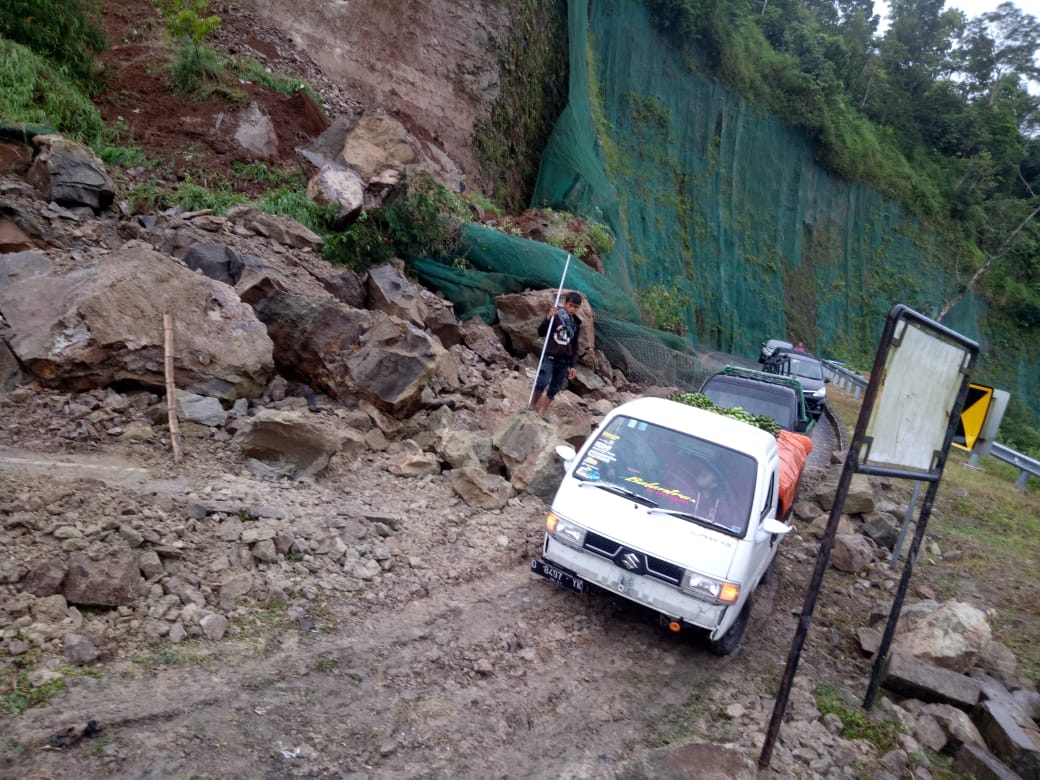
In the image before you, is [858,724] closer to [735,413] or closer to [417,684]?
[417,684]

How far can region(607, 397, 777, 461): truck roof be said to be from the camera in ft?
18.5

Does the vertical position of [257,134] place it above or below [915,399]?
above

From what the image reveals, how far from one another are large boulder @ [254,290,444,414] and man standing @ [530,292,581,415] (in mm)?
1780

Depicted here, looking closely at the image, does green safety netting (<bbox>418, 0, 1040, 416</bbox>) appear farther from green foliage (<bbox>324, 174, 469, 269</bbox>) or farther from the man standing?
the man standing

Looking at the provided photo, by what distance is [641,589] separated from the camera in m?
4.86

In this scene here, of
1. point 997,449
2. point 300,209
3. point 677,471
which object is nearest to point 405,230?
point 300,209

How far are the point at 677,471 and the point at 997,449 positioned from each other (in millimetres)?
12077

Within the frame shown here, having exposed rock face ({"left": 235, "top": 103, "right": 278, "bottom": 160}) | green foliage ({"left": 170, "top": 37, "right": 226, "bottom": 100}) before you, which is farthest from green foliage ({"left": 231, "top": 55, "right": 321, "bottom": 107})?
exposed rock face ({"left": 235, "top": 103, "right": 278, "bottom": 160})

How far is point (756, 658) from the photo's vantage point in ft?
17.6

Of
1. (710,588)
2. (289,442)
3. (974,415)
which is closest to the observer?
(710,588)

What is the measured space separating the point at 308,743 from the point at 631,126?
2678 cm

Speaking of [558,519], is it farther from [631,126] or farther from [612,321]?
[631,126]

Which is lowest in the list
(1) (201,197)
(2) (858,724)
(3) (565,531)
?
(2) (858,724)

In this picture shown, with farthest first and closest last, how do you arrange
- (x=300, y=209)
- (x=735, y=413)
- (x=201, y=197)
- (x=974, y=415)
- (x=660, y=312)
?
(x=660, y=312) < (x=300, y=209) < (x=201, y=197) < (x=735, y=413) < (x=974, y=415)
